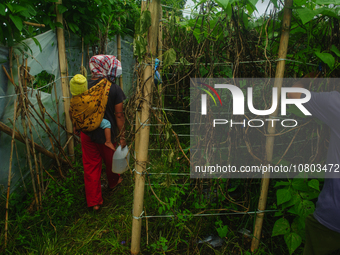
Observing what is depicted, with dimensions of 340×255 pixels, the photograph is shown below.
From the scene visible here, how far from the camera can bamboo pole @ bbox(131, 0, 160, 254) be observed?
1.48 m

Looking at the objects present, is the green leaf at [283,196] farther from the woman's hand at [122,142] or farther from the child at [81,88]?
the child at [81,88]

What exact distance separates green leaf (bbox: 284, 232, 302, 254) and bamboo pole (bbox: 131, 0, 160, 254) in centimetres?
110

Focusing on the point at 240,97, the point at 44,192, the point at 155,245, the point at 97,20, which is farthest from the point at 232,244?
the point at 97,20

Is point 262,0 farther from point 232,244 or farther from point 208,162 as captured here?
point 232,244

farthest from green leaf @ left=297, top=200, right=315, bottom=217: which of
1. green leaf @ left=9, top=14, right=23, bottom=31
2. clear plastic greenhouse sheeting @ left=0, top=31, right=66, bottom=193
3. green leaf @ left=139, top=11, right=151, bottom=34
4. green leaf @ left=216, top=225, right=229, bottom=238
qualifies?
green leaf @ left=9, top=14, right=23, bottom=31

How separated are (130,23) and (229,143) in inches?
156

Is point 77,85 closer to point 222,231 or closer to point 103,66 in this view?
point 103,66

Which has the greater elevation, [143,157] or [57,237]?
[143,157]

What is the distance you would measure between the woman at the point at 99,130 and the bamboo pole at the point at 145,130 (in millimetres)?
785

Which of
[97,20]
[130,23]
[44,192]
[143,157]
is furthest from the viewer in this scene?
[130,23]

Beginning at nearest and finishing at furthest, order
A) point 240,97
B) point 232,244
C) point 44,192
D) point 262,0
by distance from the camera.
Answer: point 262,0
point 240,97
point 232,244
point 44,192

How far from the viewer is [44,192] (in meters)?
2.38

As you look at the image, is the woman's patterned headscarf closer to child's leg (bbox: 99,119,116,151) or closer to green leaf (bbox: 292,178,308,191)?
child's leg (bbox: 99,119,116,151)

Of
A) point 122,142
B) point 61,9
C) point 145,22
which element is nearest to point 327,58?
point 145,22
